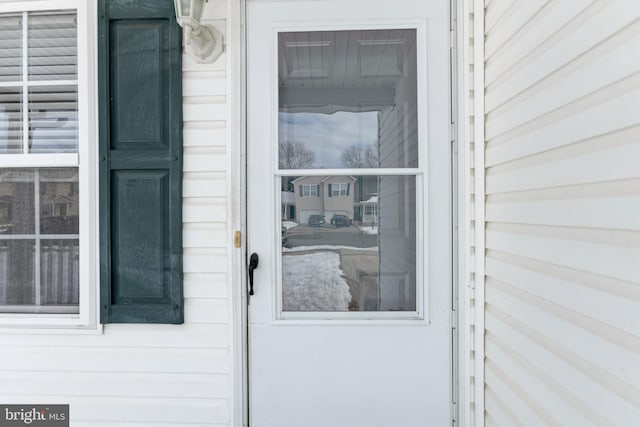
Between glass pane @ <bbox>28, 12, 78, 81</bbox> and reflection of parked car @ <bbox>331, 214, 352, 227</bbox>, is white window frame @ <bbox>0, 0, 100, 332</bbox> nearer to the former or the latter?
glass pane @ <bbox>28, 12, 78, 81</bbox>

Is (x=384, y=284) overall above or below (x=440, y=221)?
below

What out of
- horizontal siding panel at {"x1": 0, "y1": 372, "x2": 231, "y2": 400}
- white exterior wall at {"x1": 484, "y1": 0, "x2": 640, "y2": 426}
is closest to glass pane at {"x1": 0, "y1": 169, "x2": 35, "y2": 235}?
horizontal siding panel at {"x1": 0, "y1": 372, "x2": 231, "y2": 400}

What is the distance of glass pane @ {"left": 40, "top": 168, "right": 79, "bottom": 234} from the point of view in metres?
1.53

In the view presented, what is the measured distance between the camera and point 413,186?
4.92 ft

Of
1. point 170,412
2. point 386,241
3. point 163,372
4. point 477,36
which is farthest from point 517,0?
point 170,412

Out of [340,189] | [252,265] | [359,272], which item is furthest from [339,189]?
[252,265]

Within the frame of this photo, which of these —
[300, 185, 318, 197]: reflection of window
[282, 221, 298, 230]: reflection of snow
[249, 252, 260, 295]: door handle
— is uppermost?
[300, 185, 318, 197]: reflection of window

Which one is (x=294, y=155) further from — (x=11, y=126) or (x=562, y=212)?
(x=11, y=126)

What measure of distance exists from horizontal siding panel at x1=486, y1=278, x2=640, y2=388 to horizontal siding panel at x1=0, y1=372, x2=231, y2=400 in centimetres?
122

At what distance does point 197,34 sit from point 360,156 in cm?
83

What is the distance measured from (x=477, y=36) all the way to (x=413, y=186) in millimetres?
649

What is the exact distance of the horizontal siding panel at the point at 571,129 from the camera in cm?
76

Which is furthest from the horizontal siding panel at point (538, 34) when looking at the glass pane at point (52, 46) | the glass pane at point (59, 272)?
the glass pane at point (59, 272)

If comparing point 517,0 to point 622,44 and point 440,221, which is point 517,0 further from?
point 440,221
